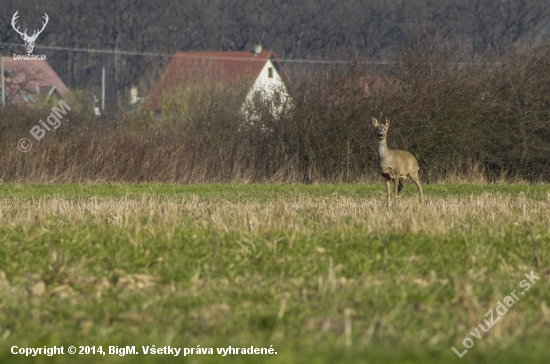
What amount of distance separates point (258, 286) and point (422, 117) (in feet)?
66.3

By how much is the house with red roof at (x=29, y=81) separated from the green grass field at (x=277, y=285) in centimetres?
4010

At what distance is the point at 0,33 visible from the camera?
2635 inches

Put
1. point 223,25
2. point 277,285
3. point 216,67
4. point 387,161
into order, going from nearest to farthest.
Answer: point 277,285 < point 387,161 < point 216,67 < point 223,25

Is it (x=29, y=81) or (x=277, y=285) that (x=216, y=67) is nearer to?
(x=29, y=81)

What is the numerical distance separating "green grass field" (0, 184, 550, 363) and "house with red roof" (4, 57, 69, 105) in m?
40.1

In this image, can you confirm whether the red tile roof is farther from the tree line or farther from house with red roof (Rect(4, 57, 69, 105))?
house with red roof (Rect(4, 57, 69, 105))

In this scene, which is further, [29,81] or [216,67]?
[29,81]

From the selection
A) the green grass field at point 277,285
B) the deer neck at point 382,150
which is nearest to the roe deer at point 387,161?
the deer neck at point 382,150

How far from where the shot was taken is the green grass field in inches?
225

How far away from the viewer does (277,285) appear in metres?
7.66

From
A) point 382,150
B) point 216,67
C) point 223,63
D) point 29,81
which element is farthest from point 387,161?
point 29,81

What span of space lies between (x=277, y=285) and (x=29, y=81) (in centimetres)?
5546

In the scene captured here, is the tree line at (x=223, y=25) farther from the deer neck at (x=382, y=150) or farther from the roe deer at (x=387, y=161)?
the deer neck at (x=382, y=150)

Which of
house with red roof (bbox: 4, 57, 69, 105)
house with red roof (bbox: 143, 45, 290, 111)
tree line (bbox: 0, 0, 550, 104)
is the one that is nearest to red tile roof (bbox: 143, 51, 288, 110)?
house with red roof (bbox: 143, 45, 290, 111)
